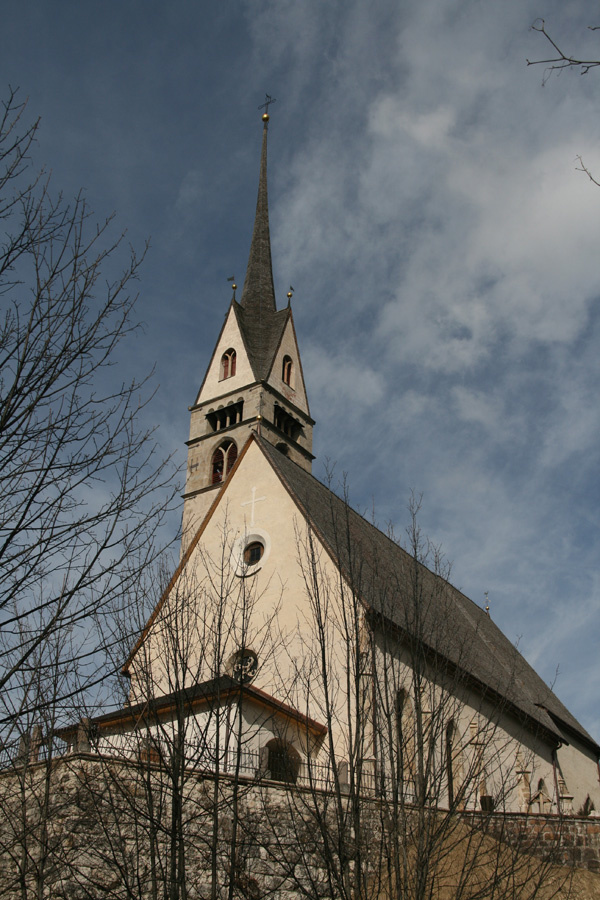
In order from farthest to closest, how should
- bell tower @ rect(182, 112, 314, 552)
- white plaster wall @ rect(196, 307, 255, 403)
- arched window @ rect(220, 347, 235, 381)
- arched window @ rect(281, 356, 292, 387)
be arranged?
1. arched window @ rect(281, 356, 292, 387)
2. arched window @ rect(220, 347, 235, 381)
3. white plaster wall @ rect(196, 307, 255, 403)
4. bell tower @ rect(182, 112, 314, 552)

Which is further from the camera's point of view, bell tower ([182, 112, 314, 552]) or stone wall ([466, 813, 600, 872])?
bell tower ([182, 112, 314, 552])

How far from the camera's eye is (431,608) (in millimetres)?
22906

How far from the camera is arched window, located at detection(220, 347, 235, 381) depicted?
39312mm

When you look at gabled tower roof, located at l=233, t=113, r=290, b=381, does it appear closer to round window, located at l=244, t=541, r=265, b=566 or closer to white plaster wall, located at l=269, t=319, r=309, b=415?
white plaster wall, located at l=269, t=319, r=309, b=415

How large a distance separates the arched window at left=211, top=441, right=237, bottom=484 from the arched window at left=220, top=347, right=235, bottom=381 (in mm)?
4766

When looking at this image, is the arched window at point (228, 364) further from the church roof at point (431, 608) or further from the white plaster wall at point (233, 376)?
the church roof at point (431, 608)

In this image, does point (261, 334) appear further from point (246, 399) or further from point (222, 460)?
point (222, 460)

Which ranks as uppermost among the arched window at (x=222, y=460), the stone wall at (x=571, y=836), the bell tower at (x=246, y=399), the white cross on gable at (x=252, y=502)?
the bell tower at (x=246, y=399)

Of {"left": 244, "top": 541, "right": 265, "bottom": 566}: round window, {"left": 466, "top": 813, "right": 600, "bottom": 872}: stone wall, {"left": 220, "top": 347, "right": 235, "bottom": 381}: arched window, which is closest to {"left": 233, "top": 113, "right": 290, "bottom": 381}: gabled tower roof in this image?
{"left": 220, "top": 347, "right": 235, "bottom": 381}: arched window

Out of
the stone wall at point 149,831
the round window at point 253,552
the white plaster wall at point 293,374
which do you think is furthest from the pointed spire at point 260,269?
the stone wall at point 149,831

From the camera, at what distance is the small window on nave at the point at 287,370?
39531 mm

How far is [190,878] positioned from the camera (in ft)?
31.1

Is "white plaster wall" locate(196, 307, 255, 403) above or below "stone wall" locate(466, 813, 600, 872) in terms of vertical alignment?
above

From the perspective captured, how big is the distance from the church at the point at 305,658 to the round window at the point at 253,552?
4 centimetres
